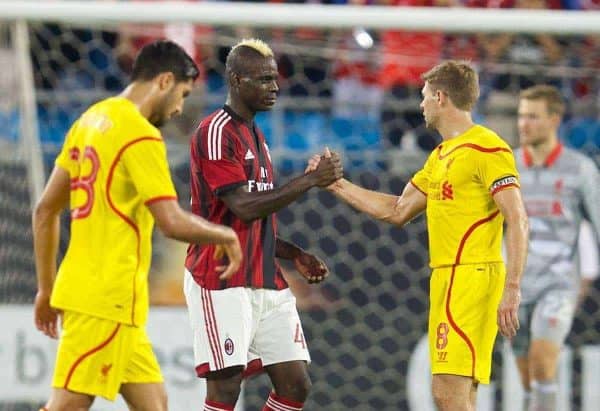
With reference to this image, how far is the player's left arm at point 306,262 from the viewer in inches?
224

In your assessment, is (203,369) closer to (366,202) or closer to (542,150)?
(366,202)

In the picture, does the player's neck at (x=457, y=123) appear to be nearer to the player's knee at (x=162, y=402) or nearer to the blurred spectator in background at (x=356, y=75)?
the player's knee at (x=162, y=402)

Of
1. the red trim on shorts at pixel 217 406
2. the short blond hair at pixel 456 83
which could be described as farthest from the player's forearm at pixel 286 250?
the short blond hair at pixel 456 83

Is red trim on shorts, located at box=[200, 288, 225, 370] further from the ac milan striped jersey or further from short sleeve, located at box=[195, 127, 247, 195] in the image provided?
short sleeve, located at box=[195, 127, 247, 195]

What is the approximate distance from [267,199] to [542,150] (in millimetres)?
2832

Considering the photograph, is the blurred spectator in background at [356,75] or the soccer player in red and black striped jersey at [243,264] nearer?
the soccer player in red and black striped jersey at [243,264]

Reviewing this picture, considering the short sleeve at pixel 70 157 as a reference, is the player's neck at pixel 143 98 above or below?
above

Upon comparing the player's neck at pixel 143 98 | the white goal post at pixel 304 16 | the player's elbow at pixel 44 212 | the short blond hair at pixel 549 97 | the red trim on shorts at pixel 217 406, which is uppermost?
the white goal post at pixel 304 16

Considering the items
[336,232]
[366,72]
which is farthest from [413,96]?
[336,232]

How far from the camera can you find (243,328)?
215 inches

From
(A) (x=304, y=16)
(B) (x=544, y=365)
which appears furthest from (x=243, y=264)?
(B) (x=544, y=365)

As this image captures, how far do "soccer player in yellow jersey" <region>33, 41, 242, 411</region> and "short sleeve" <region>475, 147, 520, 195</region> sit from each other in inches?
50.3

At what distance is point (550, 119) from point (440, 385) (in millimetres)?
2484

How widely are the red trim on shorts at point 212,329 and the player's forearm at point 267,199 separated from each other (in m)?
0.40
